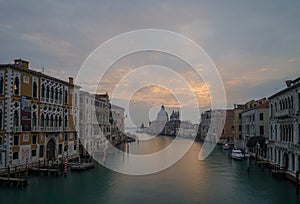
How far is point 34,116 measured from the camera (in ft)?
82.0

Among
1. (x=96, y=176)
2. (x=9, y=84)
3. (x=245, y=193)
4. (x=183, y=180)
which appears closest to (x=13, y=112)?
(x=9, y=84)

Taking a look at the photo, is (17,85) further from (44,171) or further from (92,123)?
(92,123)

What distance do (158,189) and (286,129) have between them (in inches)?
415

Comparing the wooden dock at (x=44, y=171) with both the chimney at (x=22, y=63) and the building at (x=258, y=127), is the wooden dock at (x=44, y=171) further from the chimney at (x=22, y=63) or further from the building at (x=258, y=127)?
the building at (x=258, y=127)

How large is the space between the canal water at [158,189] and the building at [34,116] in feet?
9.28

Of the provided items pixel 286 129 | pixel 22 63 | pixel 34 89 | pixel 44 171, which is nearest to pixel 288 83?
pixel 286 129

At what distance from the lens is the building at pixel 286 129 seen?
20.9 metres

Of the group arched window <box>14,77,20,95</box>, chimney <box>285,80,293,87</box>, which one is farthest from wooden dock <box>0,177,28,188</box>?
chimney <box>285,80,293,87</box>

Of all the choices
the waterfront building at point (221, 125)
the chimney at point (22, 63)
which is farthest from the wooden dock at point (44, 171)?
the waterfront building at point (221, 125)

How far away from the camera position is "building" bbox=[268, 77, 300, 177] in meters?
20.9

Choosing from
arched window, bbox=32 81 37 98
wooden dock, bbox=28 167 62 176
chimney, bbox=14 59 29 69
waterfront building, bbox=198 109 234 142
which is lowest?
wooden dock, bbox=28 167 62 176

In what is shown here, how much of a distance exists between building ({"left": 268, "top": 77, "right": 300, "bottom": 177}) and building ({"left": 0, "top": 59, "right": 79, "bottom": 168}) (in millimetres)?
18233

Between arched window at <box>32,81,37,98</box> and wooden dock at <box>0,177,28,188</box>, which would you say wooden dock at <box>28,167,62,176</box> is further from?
arched window at <box>32,81,37,98</box>

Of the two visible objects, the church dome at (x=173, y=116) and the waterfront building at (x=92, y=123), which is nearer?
the waterfront building at (x=92, y=123)
